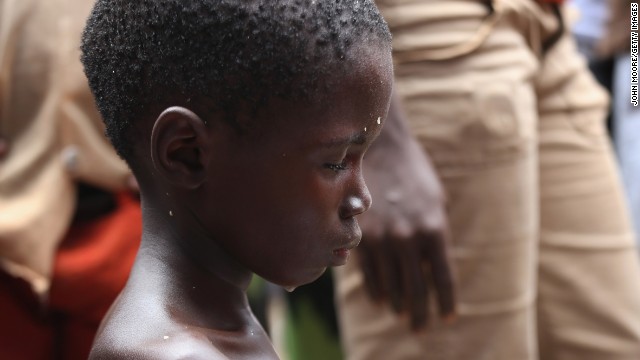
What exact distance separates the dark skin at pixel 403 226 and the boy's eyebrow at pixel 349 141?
0.75 metres

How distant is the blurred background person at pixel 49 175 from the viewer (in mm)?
2461

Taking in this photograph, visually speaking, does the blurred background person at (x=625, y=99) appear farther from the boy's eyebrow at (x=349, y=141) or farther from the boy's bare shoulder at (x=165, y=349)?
the boy's bare shoulder at (x=165, y=349)

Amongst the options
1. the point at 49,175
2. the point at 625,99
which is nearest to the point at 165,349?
the point at 49,175

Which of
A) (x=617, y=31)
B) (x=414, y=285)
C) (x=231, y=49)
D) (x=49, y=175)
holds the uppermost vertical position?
(x=231, y=49)

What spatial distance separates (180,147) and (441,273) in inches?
35.9

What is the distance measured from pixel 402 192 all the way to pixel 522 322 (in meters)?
0.45

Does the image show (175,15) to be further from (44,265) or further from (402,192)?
(44,265)

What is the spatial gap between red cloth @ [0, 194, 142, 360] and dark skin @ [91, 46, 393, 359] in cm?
103

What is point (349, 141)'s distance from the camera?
1407 mm

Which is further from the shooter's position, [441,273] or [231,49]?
[441,273]

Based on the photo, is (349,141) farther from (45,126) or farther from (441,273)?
(45,126)

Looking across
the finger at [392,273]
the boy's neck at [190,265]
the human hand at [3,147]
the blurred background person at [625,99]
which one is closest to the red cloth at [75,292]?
the human hand at [3,147]

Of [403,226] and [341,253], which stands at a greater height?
[341,253]

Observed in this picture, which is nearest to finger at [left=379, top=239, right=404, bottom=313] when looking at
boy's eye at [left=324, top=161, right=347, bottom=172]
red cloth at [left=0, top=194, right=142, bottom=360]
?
red cloth at [left=0, top=194, right=142, bottom=360]
